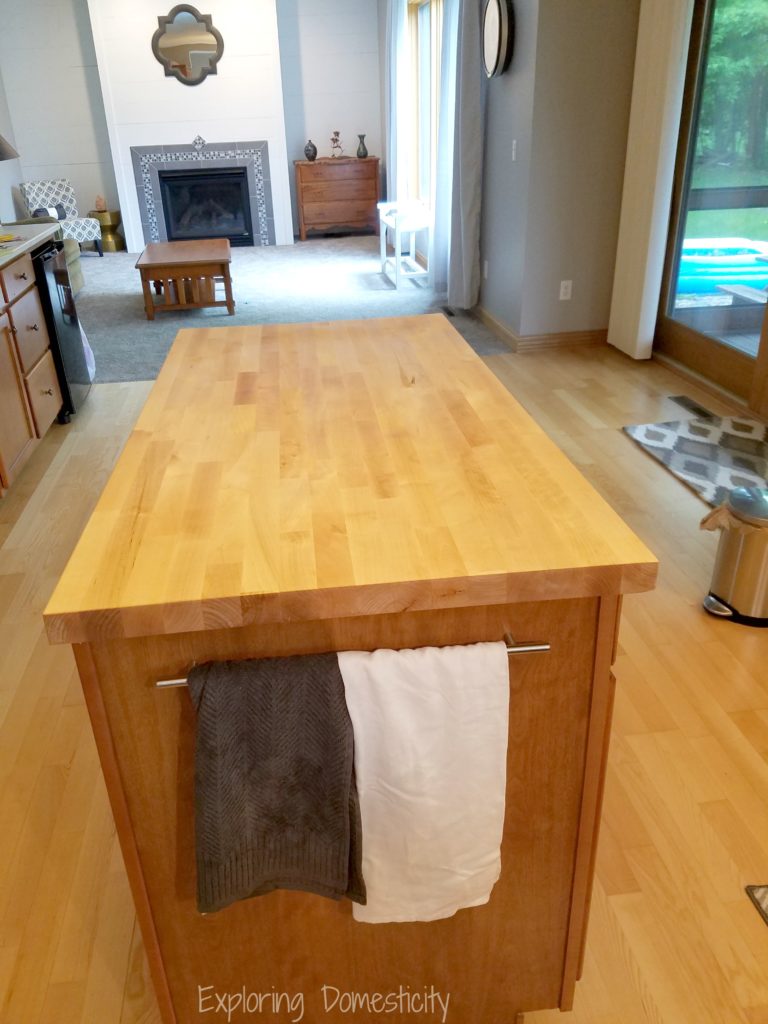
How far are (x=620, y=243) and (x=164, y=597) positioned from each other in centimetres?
410

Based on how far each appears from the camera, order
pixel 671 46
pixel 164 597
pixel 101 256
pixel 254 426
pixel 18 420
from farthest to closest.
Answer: pixel 101 256 → pixel 671 46 → pixel 18 420 → pixel 254 426 → pixel 164 597

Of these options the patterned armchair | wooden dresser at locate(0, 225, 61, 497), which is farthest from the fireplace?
wooden dresser at locate(0, 225, 61, 497)

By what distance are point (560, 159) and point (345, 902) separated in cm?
404

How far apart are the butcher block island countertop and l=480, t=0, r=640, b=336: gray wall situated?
3152 mm

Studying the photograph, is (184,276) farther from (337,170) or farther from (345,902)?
(345,902)

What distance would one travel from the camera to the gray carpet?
487 centimetres

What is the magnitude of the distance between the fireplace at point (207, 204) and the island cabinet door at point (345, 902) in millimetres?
7870

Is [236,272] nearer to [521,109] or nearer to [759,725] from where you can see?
[521,109]

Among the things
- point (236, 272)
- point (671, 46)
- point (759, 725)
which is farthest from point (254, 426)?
point (236, 272)

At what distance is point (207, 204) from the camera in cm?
816

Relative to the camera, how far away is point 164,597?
0.88 meters

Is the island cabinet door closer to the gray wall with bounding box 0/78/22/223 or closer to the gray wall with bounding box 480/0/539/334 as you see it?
the gray wall with bounding box 480/0/539/334

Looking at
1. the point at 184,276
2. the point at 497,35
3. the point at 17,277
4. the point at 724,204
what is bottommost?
the point at 184,276

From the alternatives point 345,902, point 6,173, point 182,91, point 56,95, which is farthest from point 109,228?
point 345,902
